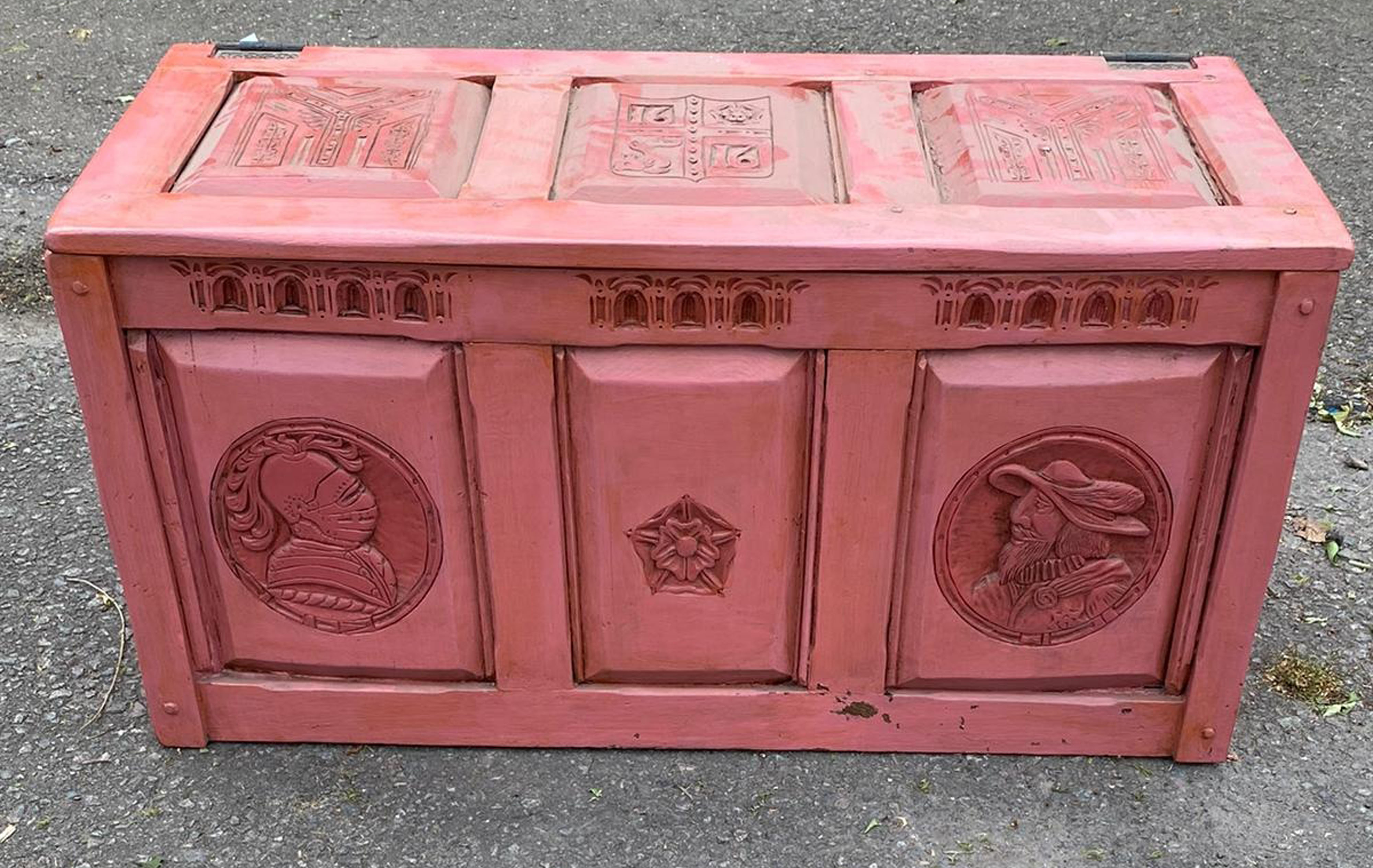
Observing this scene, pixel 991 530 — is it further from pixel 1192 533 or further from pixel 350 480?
pixel 350 480

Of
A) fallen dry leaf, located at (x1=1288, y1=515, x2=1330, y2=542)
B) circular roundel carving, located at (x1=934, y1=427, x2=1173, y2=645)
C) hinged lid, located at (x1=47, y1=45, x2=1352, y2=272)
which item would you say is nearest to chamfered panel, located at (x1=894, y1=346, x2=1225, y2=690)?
circular roundel carving, located at (x1=934, y1=427, x2=1173, y2=645)

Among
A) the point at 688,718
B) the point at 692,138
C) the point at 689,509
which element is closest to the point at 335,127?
the point at 692,138

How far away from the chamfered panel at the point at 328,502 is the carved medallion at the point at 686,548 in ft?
1.03

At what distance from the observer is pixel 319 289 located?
7.12ft

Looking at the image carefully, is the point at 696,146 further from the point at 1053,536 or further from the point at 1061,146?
the point at 1053,536

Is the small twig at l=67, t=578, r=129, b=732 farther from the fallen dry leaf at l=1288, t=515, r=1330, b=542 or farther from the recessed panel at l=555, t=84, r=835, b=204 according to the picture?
the fallen dry leaf at l=1288, t=515, r=1330, b=542

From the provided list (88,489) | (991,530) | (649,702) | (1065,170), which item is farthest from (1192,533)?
(88,489)

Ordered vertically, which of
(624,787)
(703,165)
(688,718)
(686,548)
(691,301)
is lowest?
(624,787)

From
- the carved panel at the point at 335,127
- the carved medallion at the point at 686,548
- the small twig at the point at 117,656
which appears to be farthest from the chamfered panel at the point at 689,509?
the small twig at the point at 117,656

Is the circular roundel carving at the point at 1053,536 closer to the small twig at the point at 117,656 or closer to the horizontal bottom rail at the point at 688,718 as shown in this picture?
the horizontal bottom rail at the point at 688,718

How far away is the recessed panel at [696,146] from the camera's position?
7.29ft

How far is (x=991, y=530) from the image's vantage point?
2.39 meters

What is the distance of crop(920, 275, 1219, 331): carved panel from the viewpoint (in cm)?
212

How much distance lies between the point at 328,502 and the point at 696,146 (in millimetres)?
881
